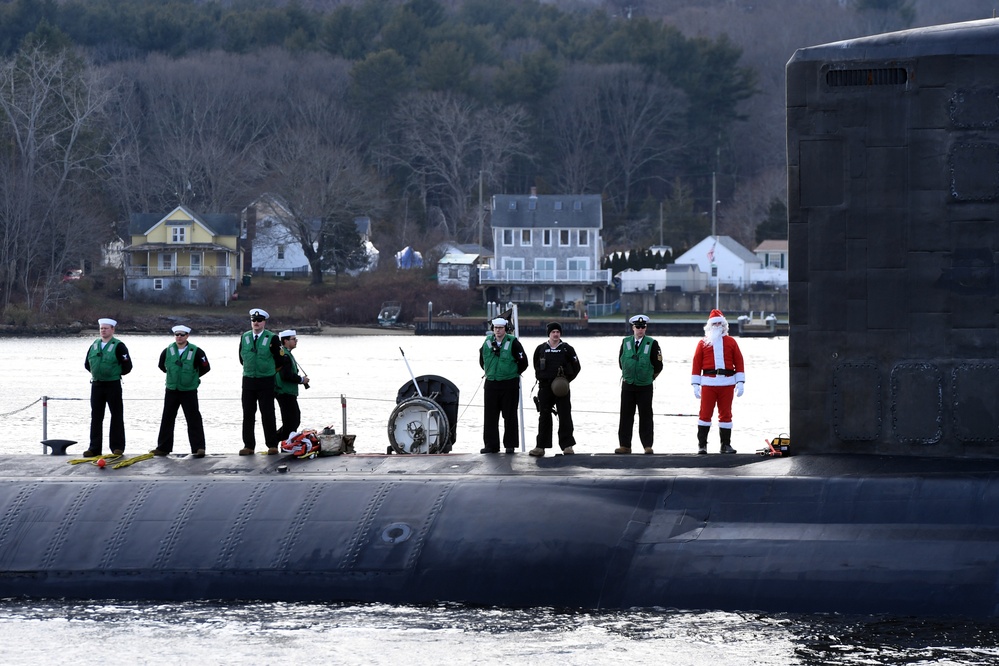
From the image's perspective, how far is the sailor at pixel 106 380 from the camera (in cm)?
1675

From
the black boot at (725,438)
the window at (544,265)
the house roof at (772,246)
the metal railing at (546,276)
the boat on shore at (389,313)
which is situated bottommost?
the black boot at (725,438)

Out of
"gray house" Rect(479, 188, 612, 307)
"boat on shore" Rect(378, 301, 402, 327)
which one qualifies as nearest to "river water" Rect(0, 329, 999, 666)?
"boat on shore" Rect(378, 301, 402, 327)

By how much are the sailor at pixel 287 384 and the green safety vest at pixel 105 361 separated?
6.22 feet

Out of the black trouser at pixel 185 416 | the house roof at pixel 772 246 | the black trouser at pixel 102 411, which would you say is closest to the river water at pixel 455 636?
the black trouser at pixel 185 416

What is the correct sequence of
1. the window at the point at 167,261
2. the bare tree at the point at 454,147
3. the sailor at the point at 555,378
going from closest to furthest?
1. the sailor at the point at 555,378
2. the window at the point at 167,261
3. the bare tree at the point at 454,147

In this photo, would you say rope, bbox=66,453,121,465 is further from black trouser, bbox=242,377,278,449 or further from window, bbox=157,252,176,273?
window, bbox=157,252,176,273

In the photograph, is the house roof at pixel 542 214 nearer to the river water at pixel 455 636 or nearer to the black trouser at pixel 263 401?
the black trouser at pixel 263 401

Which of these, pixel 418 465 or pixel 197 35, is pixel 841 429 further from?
pixel 197 35

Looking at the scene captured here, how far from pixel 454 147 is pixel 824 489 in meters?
103

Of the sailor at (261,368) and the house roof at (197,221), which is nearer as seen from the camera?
the sailor at (261,368)

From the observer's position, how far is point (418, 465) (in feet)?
50.0

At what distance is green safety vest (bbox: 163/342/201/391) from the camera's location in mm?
16766

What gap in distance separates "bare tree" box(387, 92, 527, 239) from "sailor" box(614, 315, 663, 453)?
96359mm

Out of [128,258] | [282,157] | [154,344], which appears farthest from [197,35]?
[154,344]
